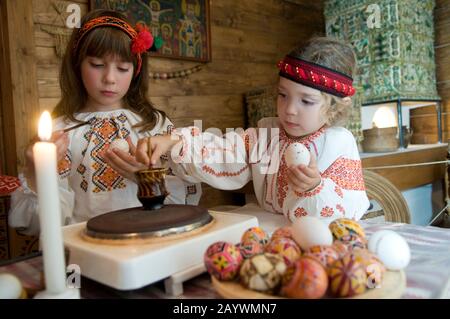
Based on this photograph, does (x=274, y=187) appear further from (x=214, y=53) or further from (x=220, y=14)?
(x=220, y=14)

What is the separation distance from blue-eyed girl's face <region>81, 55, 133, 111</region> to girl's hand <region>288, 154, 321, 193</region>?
0.58 metres

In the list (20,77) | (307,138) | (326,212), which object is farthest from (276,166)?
(20,77)

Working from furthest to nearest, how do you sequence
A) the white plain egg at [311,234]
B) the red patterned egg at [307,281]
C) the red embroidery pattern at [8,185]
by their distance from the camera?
the red embroidery pattern at [8,185]
the white plain egg at [311,234]
the red patterned egg at [307,281]

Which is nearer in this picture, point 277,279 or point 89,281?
point 277,279

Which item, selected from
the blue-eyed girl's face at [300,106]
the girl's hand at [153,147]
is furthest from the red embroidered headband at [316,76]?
the girl's hand at [153,147]

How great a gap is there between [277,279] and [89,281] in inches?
13.2

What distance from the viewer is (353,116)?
2129 mm

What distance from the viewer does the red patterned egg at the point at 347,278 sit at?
44cm

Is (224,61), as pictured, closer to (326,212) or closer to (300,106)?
(300,106)

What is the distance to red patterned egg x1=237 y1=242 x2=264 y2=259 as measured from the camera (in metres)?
0.52

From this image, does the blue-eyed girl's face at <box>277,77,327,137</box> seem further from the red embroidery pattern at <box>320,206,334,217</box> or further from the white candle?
the white candle

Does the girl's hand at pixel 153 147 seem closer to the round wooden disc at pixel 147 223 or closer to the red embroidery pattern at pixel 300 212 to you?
the round wooden disc at pixel 147 223

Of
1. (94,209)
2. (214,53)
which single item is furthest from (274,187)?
(214,53)

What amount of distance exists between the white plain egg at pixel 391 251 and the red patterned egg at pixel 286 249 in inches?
4.3
